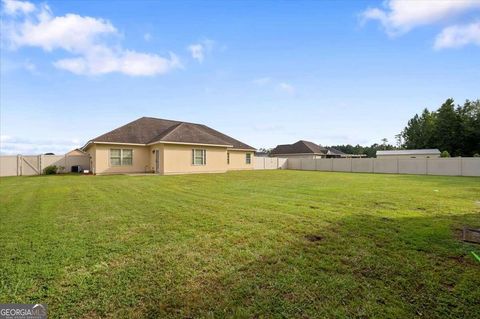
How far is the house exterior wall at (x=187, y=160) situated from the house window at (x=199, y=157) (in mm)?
255

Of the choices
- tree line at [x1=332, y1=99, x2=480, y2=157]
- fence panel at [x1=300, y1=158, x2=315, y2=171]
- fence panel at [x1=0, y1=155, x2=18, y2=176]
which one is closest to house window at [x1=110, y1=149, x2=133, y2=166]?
fence panel at [x1=0, y1=155, x2=18, y2=176]

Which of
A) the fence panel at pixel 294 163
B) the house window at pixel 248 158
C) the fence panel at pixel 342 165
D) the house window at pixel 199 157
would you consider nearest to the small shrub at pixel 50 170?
the house window at pixel 199 157

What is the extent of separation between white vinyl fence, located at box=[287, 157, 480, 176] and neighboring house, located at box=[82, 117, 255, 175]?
14420mm

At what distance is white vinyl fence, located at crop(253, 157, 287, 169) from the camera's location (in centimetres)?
3307

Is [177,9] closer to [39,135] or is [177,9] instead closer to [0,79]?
[0,79]

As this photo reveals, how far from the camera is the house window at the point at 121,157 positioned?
20328mm

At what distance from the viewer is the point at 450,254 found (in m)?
3.88

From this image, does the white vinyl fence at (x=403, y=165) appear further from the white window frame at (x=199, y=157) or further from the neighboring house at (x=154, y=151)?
the white window frame at (x=199, y=157)

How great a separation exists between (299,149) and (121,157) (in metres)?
31.3

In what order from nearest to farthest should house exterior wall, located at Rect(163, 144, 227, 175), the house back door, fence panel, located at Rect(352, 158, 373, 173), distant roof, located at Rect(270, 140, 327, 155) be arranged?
house exterior wall, located at Rect(163, 144, 227, 175), the house back door, fence panel, located at Rect(352, 158, 373, 173), distant roof, located at Rect(270, 140, 327, 155)

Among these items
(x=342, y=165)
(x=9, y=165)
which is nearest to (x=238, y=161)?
(x=342, y=165)

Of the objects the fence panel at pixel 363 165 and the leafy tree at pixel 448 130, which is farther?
the leafy tree at pixel 448 130

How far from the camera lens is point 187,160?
21.4m

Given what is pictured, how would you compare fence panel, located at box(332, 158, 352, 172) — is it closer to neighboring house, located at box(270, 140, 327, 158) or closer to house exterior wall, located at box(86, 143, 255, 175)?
neighboring house, located at box(270, 140, 327, 158)
